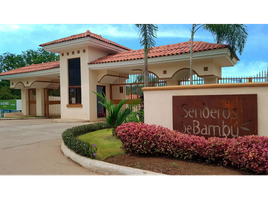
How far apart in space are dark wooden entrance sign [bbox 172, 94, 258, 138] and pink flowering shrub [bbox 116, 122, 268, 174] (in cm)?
51

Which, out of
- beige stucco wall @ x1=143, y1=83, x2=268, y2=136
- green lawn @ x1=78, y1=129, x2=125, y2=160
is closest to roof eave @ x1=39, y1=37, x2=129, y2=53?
green lawn @ x1=78, y1=129, x2=125, y2=160

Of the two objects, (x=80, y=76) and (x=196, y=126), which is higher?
(x=80, y=76)

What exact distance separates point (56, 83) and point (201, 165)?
1716cm

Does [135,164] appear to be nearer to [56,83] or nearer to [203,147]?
[203,147]

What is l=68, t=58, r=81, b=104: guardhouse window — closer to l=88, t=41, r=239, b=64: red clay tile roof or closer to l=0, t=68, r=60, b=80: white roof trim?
l=88, t=41, r=239, b=64: red clay tile roof

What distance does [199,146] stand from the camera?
4.32 meters

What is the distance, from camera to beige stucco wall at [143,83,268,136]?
4574 millimetres

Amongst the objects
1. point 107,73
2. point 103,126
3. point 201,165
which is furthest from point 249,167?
point 107,73

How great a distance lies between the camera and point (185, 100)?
5.33 meters

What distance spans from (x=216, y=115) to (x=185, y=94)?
0.89m

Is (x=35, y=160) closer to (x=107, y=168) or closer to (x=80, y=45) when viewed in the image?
(x=107, y=168)

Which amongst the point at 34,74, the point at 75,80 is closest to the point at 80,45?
the point at 75,80

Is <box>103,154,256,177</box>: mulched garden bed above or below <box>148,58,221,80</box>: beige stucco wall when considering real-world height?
below

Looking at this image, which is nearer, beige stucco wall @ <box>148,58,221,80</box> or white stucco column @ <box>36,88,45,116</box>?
beige stucco wall @ <box>148,58,221,80</box>
